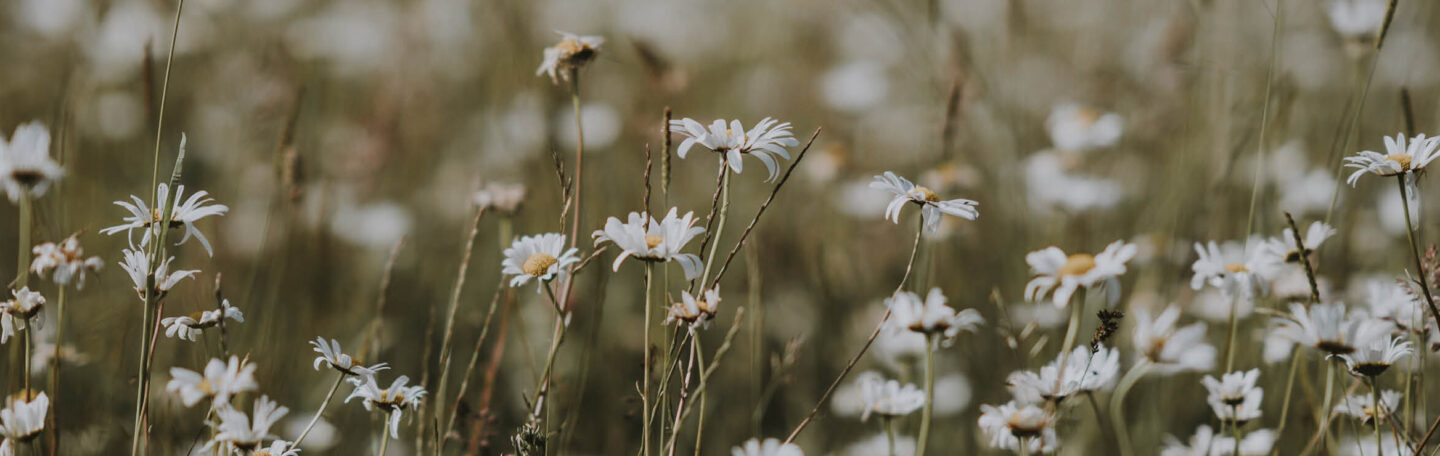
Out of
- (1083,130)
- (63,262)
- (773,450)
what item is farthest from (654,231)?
(1083,130)

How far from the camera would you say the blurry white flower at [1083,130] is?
7.41ft

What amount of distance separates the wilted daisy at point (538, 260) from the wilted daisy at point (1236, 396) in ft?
2.30

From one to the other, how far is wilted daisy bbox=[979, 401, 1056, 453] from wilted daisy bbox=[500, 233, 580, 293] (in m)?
0.44

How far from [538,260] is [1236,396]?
0.76m

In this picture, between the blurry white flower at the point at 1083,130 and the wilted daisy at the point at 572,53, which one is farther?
the blurry white flower at the point at 1083,130

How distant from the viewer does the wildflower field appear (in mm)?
983

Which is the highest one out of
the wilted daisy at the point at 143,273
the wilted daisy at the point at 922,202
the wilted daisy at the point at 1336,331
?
the wilted daisy at the point at 922,202

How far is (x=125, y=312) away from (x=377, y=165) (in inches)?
38.7

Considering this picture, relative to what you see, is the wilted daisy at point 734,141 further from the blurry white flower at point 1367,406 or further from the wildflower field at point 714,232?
the blurry white flower at point 1367,406

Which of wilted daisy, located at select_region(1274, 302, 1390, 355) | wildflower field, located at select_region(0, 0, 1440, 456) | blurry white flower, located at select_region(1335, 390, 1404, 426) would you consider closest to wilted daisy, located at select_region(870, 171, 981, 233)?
wildflower field, located at select_region(0, 0, 1440, 456)

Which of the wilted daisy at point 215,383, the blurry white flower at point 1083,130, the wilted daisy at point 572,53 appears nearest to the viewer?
the wilted daisy at point 215,383

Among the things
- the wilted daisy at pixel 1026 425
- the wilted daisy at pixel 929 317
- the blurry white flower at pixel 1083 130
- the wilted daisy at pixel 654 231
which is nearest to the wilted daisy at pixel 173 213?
the wilted daisy at pixel 654 231

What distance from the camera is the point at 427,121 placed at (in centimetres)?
313

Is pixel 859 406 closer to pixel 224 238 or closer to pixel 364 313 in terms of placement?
pixel 364 313
